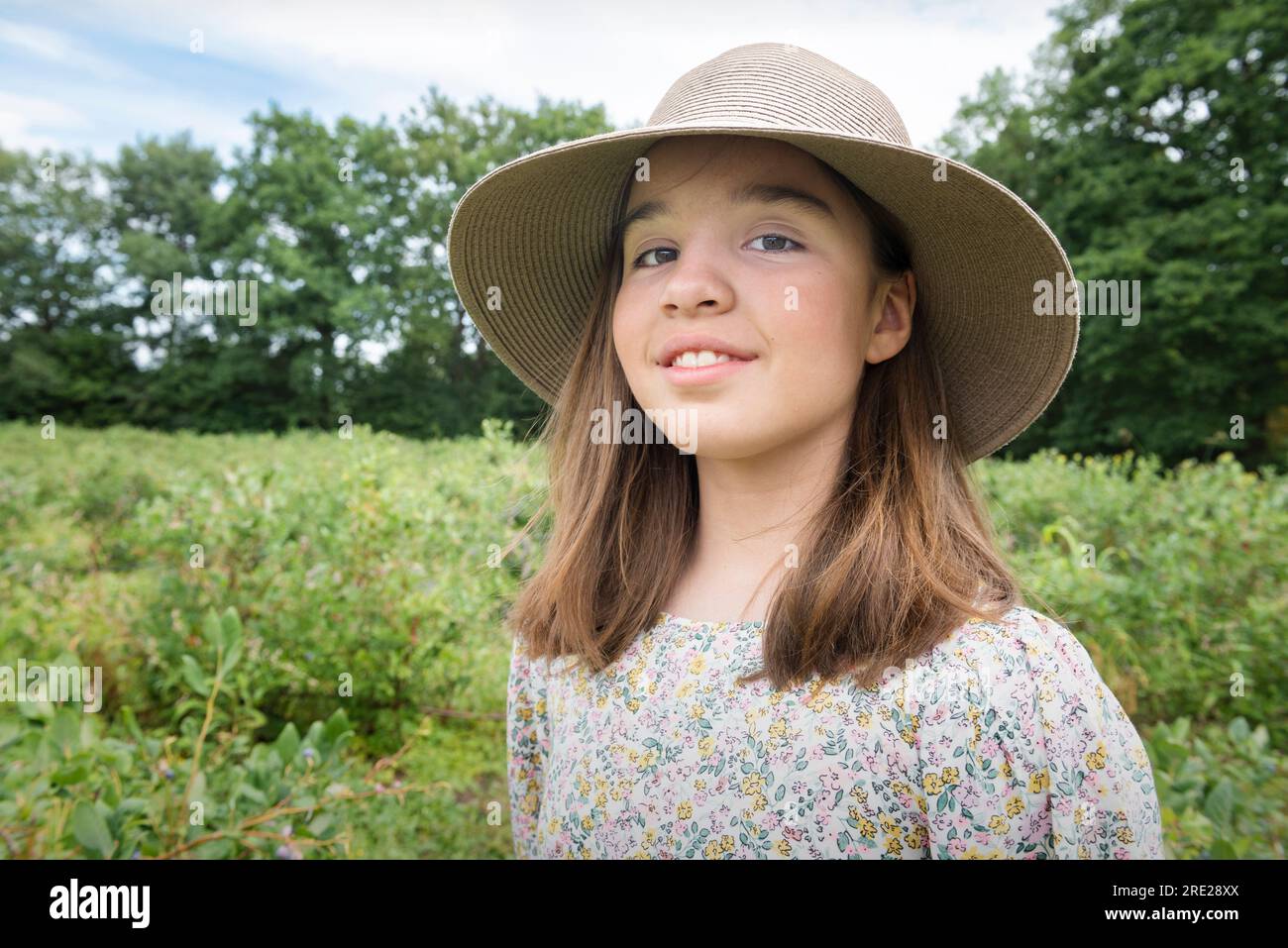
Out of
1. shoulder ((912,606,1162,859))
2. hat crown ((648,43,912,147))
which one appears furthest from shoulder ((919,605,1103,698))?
hat crown ((648,43,912,147))

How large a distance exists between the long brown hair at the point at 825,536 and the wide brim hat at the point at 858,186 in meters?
0.06

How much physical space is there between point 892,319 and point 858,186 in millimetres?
212

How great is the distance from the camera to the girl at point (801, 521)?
3.05ft

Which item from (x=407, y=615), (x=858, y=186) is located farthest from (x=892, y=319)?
(x=407, y=615)

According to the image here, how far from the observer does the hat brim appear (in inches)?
42.3

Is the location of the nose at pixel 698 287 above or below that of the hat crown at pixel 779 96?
below

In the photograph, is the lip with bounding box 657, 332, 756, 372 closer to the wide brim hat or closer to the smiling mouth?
the smiling mouth

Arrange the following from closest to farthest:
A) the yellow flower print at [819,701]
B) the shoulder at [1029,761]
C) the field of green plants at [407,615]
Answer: the shoulder at [1029,761] → the yellow flower print at [819,701] → the field of green plants at [407,615]

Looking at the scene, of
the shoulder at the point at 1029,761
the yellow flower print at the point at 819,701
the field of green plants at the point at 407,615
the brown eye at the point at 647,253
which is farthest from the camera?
the field of green plants at the point at 407,615

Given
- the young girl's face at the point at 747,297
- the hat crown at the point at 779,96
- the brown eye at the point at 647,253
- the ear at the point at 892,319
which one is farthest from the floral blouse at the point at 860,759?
the hat crown at the point at 779,96

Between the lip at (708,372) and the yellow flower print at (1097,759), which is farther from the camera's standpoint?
the lip at (708,372)

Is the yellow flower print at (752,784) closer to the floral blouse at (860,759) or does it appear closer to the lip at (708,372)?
the floral blouse at (860,759)

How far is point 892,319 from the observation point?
122 centimetres

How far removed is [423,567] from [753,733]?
8.21 ft
